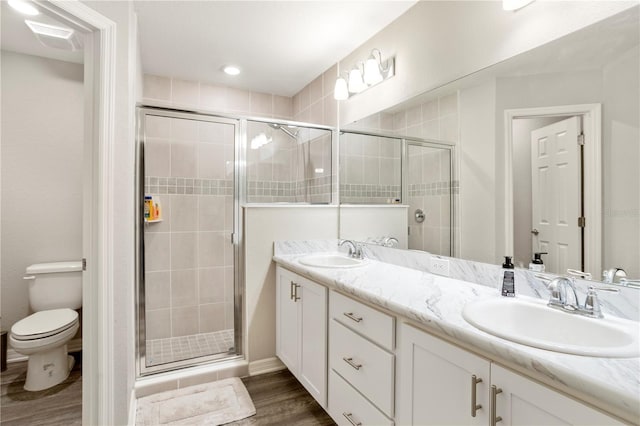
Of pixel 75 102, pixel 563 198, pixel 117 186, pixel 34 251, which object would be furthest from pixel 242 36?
pixel 34 251

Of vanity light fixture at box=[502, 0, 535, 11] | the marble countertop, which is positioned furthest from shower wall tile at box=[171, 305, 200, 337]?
vanity light fixture at box=[502, 0, 535, 11]

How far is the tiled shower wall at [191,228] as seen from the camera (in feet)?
8.08

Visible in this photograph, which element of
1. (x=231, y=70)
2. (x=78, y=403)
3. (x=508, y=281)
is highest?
(x=231, y=70)

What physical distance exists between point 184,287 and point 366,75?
7.04 ft

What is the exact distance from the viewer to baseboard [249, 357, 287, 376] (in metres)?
2.32

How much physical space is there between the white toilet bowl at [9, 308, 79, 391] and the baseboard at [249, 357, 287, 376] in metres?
1.26

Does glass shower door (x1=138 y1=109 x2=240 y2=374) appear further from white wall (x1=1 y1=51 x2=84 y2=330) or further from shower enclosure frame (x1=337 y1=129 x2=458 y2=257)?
shower enclosure frame (x1=337 y1=129 x2=458 y2=257)

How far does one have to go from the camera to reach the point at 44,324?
→ 2.16 metres

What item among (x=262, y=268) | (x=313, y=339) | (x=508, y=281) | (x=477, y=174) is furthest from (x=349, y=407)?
(x=477, y=174)

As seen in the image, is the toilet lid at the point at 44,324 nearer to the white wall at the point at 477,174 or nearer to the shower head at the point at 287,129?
the shower head at the point at 287,129

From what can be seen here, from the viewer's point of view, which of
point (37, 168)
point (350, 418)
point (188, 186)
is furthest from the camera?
point (188, 186)

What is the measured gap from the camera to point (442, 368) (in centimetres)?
104

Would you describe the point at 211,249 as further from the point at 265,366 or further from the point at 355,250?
the point at 355,250

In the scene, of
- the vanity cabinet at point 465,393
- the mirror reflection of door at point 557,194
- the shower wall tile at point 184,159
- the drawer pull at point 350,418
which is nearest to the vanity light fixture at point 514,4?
the mirror reflection of door at point 557,194
